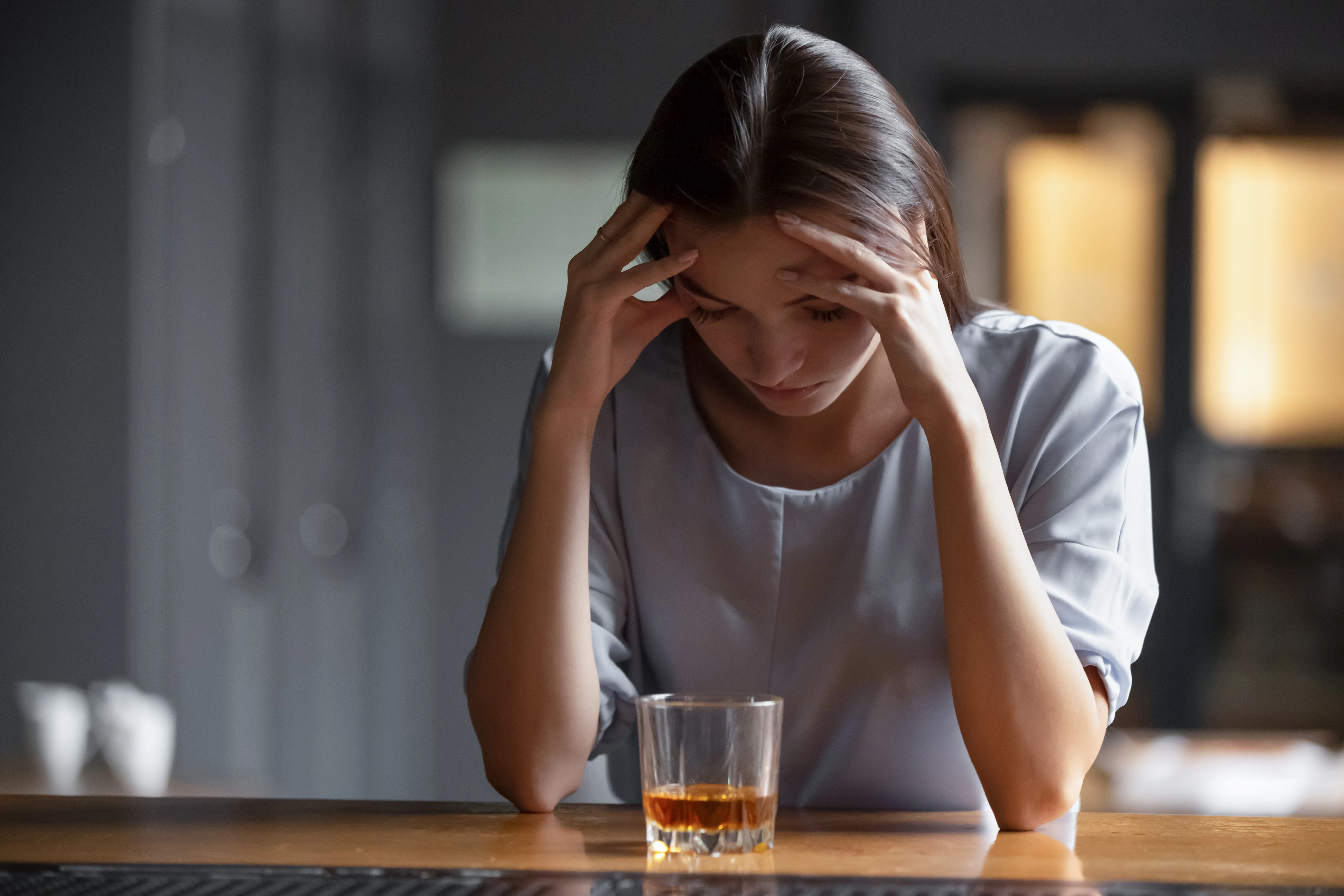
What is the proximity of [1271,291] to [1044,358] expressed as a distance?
3.51m

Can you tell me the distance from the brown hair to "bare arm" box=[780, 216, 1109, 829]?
36 mm

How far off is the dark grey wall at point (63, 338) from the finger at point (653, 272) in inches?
66.6

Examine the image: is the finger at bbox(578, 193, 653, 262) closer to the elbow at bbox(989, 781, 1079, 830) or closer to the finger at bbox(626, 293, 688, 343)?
the finger at bbox(626, 293, 688, 343)

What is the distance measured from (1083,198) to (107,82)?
287cm

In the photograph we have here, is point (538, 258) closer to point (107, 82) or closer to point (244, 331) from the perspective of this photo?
point (244, 331)

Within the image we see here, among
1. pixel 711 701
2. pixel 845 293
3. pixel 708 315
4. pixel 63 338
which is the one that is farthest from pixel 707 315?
pixel 63 338

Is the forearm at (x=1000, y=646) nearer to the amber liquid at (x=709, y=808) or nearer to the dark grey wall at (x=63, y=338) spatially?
the amber liquid at (x=709, y=808)

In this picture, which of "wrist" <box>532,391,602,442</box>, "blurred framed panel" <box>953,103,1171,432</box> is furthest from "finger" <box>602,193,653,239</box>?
"blurred framed panel" <box>953,103,1171,432</box>

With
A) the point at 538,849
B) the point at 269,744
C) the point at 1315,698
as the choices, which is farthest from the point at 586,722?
the point at 1315,698

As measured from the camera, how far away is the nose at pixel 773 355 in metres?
0.96

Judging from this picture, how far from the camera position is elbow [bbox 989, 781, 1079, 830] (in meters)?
0.86

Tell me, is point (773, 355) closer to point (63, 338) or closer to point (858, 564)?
point (858, 564)

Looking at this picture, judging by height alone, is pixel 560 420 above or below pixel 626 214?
below

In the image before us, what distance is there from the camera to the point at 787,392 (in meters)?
1.00
